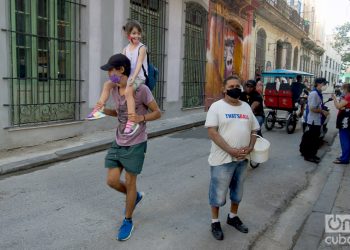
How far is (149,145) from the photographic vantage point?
855 centimetres

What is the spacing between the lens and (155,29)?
448 inches

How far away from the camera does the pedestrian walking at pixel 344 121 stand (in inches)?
279

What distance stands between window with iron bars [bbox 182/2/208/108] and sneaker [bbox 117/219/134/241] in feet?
31.5

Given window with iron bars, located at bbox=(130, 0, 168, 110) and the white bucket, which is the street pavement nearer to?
the white bucket

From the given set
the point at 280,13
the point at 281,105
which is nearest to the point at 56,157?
the point at 281,105

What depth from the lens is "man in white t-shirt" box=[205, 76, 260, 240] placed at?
361 cm

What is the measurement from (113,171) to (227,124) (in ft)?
3.96

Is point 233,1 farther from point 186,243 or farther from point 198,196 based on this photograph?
point 186,243

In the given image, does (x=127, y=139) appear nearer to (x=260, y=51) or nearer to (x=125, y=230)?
(x=125, y=230)

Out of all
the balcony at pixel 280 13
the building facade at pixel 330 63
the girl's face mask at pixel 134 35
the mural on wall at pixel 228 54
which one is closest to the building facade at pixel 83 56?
the mural on wall at pixel 228 54

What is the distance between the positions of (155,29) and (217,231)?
28.2ft

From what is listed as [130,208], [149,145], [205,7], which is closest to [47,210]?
[130,208]

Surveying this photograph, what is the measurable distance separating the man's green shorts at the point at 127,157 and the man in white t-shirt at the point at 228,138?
71cm

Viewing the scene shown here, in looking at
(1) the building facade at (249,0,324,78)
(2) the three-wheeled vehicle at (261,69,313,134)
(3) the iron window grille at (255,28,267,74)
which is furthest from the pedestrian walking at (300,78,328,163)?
(3) the iron window grille at (255,28,267,74)
